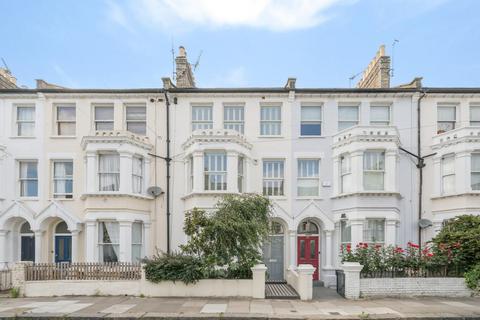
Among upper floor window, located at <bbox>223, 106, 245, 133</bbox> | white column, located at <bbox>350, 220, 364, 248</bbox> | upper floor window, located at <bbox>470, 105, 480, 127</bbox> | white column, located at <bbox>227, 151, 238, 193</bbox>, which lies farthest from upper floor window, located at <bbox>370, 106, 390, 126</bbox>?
white column, located at <bbox>227, 151, 238, 193</bbox>

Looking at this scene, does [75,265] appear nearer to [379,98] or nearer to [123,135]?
[123,135]

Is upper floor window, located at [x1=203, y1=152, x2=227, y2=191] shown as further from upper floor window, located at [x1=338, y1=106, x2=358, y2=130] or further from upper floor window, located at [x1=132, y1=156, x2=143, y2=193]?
upper floor window, located at [x1=338, y1=106, x2=358, y2=130]

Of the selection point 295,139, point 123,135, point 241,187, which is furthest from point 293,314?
point 123,135

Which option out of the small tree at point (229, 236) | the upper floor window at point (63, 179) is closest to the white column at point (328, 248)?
the small tree at point (229, 236)

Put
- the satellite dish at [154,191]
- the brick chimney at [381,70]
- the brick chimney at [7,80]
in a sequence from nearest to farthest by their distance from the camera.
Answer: the satellite dish at [154,191], the brick chimney at [381,70], the brick chimney at [7,80]

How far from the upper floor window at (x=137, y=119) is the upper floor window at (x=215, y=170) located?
3922mm

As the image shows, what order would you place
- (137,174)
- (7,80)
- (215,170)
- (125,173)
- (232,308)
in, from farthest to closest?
1. (7,80)
2. (137,174)
3. (215,170)
4. (125,173)
5. (232,308)

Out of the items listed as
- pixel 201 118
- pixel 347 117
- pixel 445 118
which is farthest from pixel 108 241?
pixel 445 118

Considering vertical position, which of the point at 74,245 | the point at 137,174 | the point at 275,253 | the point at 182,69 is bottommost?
the point at 275,253

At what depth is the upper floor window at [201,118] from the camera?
59.5 ft

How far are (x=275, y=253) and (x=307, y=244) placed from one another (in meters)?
1.68

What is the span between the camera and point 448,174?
667 inches

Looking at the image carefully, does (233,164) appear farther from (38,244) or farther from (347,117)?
(38,244)

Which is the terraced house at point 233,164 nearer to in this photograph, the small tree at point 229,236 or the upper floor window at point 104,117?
the upper floor window at point 104,117
